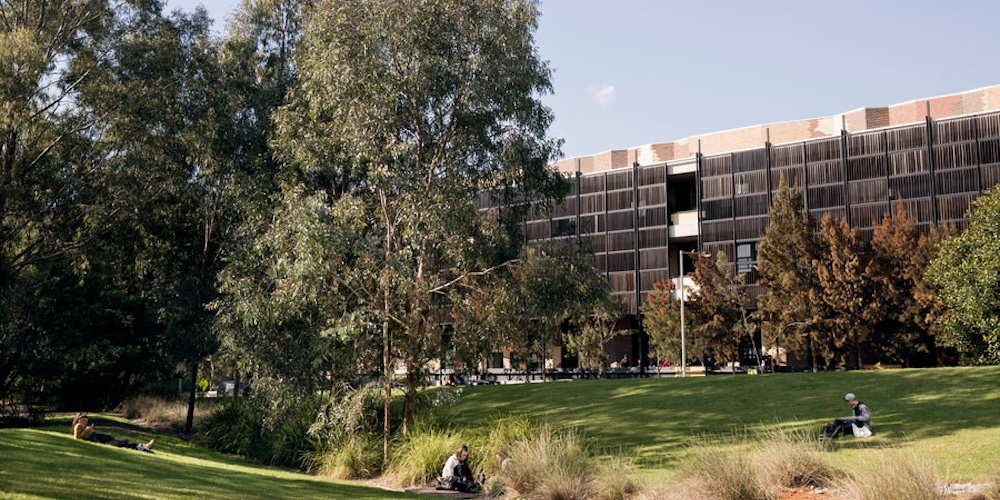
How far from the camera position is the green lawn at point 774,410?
18.2 m

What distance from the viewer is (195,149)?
104 ft

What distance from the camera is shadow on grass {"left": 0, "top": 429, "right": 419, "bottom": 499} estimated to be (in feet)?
38.2

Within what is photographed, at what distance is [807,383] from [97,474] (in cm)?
2076

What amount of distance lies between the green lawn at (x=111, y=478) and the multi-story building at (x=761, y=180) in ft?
123

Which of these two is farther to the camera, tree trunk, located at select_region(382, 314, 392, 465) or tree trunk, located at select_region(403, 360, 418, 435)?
tree trunk, located at select_region(403, 360, 418, 435)

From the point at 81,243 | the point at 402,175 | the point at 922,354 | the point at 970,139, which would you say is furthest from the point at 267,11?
the point at 970,139

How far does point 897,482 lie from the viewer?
11.8m

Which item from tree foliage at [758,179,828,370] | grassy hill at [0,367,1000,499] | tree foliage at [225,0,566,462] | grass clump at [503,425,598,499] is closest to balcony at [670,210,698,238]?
tree foliage at [758,179,828,370]

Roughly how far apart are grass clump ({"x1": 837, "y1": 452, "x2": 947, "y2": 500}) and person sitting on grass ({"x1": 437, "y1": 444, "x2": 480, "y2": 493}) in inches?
314

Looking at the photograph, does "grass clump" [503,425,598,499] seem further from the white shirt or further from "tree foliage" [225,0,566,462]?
"tree foliage" [225,0,566,462]

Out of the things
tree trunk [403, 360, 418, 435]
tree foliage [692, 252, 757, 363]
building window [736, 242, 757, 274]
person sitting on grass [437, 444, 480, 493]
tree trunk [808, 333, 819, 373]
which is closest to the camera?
person sitting on grass [437, 444, 480, 493]

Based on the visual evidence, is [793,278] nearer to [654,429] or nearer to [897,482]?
[654,429]

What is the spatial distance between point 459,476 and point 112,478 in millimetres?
7293

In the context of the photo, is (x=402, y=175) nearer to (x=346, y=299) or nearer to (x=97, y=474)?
(x=346, y=299)
